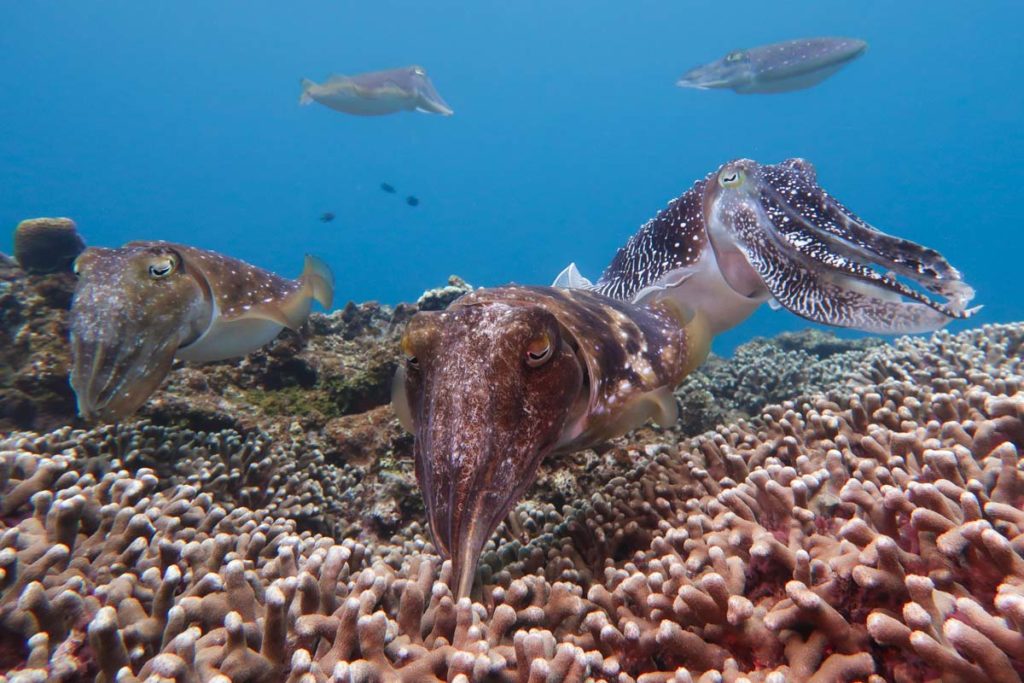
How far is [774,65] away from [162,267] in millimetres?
12757

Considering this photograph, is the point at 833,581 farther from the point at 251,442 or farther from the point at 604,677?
the point at 251,442

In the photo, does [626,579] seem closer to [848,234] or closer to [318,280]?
[848,234]

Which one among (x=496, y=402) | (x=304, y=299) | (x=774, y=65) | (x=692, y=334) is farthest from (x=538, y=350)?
(x=774, y=65)

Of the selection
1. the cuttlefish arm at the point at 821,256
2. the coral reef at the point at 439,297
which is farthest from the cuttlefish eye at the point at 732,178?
the coral reef at the point at 439,297

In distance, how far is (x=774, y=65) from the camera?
39.7 ft

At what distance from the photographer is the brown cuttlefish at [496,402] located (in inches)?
88.7

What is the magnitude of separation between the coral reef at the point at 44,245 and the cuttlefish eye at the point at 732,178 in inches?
338

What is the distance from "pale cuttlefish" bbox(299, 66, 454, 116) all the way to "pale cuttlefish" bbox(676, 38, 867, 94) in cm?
614

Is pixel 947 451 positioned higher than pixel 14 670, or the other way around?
pixel 947 451

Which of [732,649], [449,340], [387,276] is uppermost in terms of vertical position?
[387,276]

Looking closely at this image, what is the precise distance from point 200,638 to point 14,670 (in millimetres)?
675

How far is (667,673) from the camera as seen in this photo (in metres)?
2.33

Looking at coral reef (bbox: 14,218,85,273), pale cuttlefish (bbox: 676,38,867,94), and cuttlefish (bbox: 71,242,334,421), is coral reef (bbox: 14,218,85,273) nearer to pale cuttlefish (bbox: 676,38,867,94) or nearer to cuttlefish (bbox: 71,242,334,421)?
cuttlefish (bbox: 71,242,334,421)

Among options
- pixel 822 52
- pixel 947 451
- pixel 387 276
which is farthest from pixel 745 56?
pixel 387 276
